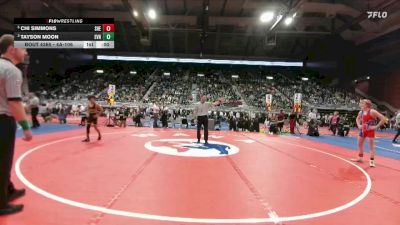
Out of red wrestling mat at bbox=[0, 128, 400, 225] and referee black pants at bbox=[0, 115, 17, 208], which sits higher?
referee black pants at bbox=[0, 115, 17, 208]

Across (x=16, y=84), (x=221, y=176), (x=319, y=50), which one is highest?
(x=319, y=50)

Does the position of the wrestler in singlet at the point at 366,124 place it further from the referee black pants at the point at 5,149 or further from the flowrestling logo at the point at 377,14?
the flowrestling logo at the point at 377,14

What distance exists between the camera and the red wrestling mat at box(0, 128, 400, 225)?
11.2ft

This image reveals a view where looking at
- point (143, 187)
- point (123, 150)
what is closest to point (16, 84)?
point (143, 187)

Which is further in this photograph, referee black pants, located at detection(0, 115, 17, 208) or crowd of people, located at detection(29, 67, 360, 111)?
crowd of people, located at detection(29, 67, 360, 111)

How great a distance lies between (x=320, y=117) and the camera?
32.0 metres

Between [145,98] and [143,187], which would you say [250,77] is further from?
[143,187]

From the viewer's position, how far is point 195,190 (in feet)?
14.8

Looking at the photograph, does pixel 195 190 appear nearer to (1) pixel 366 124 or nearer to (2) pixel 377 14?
(1) pixel 366 124

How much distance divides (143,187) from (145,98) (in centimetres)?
2991

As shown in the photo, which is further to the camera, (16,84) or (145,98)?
(145,98)

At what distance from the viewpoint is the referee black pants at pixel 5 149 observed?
3168 mm
